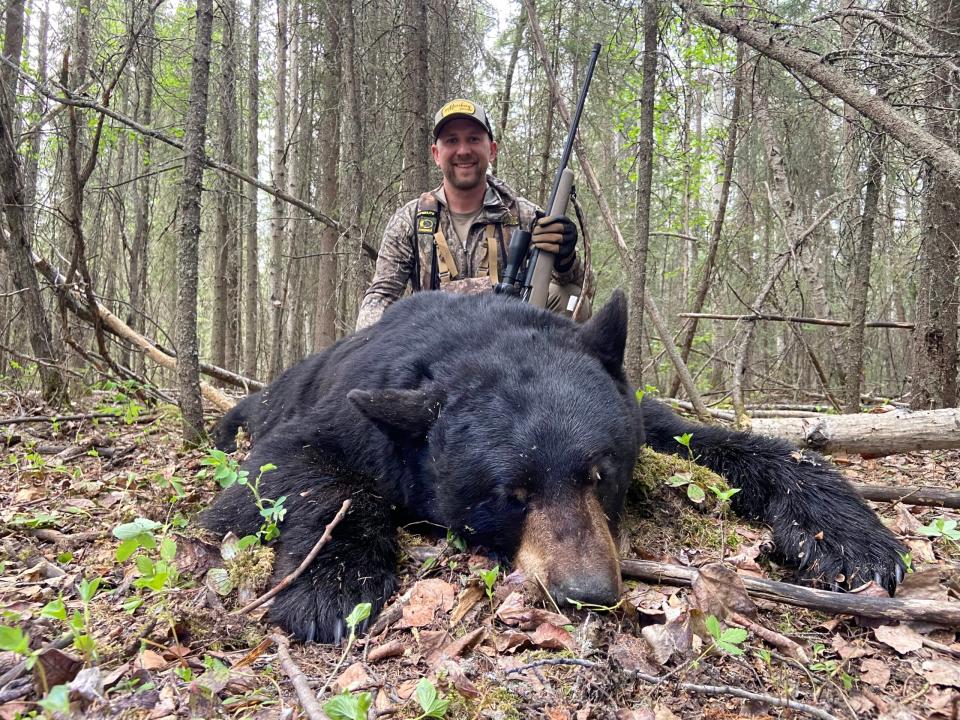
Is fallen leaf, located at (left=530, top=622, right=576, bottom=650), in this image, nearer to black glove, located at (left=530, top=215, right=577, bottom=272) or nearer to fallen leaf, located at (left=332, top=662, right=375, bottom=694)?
fallen leaf, located at (left=332, top=662, right=375, bottom=694)

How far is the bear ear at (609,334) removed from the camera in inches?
109

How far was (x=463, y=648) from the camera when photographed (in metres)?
1.80

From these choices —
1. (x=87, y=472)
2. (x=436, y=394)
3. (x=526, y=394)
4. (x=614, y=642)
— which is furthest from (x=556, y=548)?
(x=87, y=472)

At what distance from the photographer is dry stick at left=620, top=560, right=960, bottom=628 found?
1.81m

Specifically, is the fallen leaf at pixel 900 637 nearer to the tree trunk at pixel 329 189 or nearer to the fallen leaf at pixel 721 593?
the fallen leaf at pixel 721 593

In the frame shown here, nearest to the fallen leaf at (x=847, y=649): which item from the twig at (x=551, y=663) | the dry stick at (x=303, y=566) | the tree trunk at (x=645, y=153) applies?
the twig at (x=551, y=663)

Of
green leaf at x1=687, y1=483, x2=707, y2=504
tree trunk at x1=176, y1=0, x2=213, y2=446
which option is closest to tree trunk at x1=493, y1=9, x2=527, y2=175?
tree trunk at x1=176, y1=0, x2=213, y2=446

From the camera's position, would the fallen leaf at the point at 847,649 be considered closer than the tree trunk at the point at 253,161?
Yes

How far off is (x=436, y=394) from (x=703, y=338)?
11653 mm

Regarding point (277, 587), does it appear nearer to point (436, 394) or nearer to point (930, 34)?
point (436, 394)

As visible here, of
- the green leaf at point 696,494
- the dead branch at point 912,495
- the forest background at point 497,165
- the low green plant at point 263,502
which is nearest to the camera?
the low green plant at point 263,502

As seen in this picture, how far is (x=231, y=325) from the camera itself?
12484 millimetres

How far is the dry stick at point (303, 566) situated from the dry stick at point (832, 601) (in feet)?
3.66

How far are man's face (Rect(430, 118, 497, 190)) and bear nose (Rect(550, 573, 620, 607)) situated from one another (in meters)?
4.17
